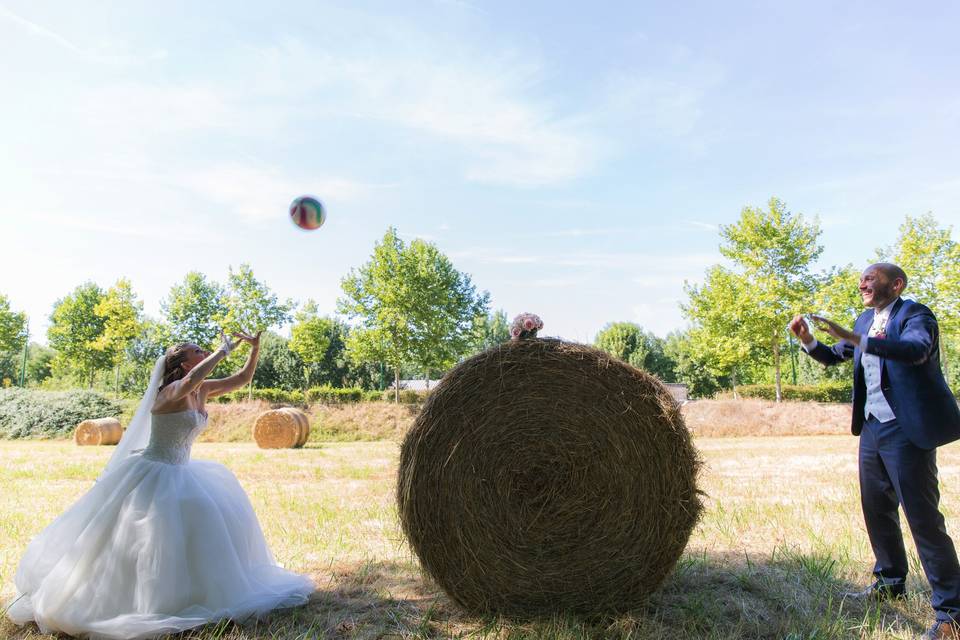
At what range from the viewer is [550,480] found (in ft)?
13.4

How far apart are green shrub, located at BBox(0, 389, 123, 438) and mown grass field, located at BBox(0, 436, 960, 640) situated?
18.4m

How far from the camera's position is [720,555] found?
5.45 meters

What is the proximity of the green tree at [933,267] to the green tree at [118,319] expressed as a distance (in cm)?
4032

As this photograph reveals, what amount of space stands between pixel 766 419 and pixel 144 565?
76.9ft

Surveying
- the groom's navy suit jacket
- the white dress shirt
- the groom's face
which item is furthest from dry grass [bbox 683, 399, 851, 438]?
the groom's navy suit jacket

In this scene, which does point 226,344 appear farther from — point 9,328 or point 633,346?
point 633,346

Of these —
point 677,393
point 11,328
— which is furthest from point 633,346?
point 677,393

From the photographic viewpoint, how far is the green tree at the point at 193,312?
3756 cm

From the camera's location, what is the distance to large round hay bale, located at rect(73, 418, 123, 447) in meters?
22.1

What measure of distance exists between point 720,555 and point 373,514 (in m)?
3.85

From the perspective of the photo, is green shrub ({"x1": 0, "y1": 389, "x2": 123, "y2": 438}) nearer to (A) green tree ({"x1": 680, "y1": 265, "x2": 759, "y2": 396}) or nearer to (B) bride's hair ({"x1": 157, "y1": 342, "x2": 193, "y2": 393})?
(B) bride's hair ({"x1": 157, "y1": 342, "x2": 193, "y2": 393})

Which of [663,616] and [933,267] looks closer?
[663,616]

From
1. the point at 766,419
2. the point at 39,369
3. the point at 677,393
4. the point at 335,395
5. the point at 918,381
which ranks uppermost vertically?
the point at 918,381

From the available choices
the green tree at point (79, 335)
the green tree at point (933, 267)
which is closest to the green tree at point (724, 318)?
the green tree at point (933, 267)
